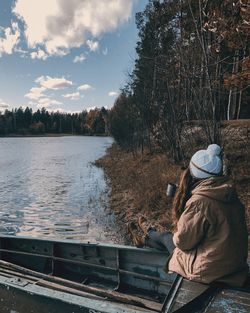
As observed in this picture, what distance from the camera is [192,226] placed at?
12.2 ft

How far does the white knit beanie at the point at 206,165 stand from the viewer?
12.9 ft

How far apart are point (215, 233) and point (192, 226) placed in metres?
0.24

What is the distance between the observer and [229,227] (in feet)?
12.2

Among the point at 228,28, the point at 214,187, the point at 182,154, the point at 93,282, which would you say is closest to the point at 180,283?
the point at 214,187

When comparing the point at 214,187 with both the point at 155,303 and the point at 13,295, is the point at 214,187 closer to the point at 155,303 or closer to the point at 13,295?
the point at 155,303

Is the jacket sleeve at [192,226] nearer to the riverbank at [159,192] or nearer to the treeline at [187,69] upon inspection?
the treeline at [187,69]

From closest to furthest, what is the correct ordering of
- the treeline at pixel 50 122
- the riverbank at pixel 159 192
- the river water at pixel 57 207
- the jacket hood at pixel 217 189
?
the jacket hood at pixel 217 189 → the riverbank at pixel 159 192 → the river water at pixel 57 207 → the treeline at pixel 50 122

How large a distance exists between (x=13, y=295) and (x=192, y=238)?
2.42 meters

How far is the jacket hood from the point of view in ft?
12.1

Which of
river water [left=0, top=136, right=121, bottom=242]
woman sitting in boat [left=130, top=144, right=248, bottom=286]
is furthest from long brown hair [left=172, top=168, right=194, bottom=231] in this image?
river water [left=0, top=136, right=121, bottom=242]

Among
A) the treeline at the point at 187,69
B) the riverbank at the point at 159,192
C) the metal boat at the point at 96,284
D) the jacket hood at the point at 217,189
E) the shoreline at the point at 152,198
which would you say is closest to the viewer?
the jacket hood at the point at 217,189

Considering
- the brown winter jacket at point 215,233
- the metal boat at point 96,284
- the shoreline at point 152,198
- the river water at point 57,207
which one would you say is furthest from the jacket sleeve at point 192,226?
the river water at point 57,207

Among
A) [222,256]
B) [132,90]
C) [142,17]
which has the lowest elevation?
[222,256]

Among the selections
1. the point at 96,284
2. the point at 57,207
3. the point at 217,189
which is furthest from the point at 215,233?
the point at 57,207
